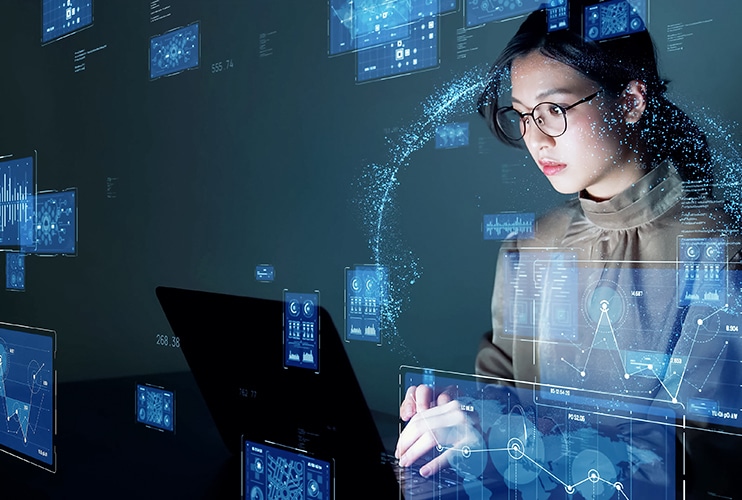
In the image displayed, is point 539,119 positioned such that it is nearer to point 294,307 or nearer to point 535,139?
point 535,139

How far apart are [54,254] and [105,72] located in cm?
60

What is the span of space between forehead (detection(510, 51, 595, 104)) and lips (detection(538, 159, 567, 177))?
108 millimetres

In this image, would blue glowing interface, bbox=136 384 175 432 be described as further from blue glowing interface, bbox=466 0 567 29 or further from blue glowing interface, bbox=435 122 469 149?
blue glowing interface, bbox=466 0 567 29

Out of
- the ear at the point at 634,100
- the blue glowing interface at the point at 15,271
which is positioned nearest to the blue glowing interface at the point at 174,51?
the blue glowing interface at the point at 15,271

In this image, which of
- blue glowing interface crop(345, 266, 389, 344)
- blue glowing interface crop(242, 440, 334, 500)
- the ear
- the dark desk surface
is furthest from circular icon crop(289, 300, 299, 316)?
the ear

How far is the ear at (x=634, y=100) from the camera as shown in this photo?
1.19m

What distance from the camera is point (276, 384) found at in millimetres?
1784

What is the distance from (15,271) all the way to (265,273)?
4.15ft

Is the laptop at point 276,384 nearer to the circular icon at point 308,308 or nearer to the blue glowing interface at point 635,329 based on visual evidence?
the circular icon at point 308,308

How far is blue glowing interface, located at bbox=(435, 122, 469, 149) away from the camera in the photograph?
144cm

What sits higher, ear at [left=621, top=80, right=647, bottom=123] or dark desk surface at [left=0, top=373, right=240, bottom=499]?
ear at [left=621, top=80, right=647, bottom=123]

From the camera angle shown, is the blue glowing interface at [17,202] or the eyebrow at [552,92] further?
the blue glowing interface at [17,202]

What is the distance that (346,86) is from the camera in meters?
1.65

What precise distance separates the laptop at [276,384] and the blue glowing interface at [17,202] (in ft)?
2.55
